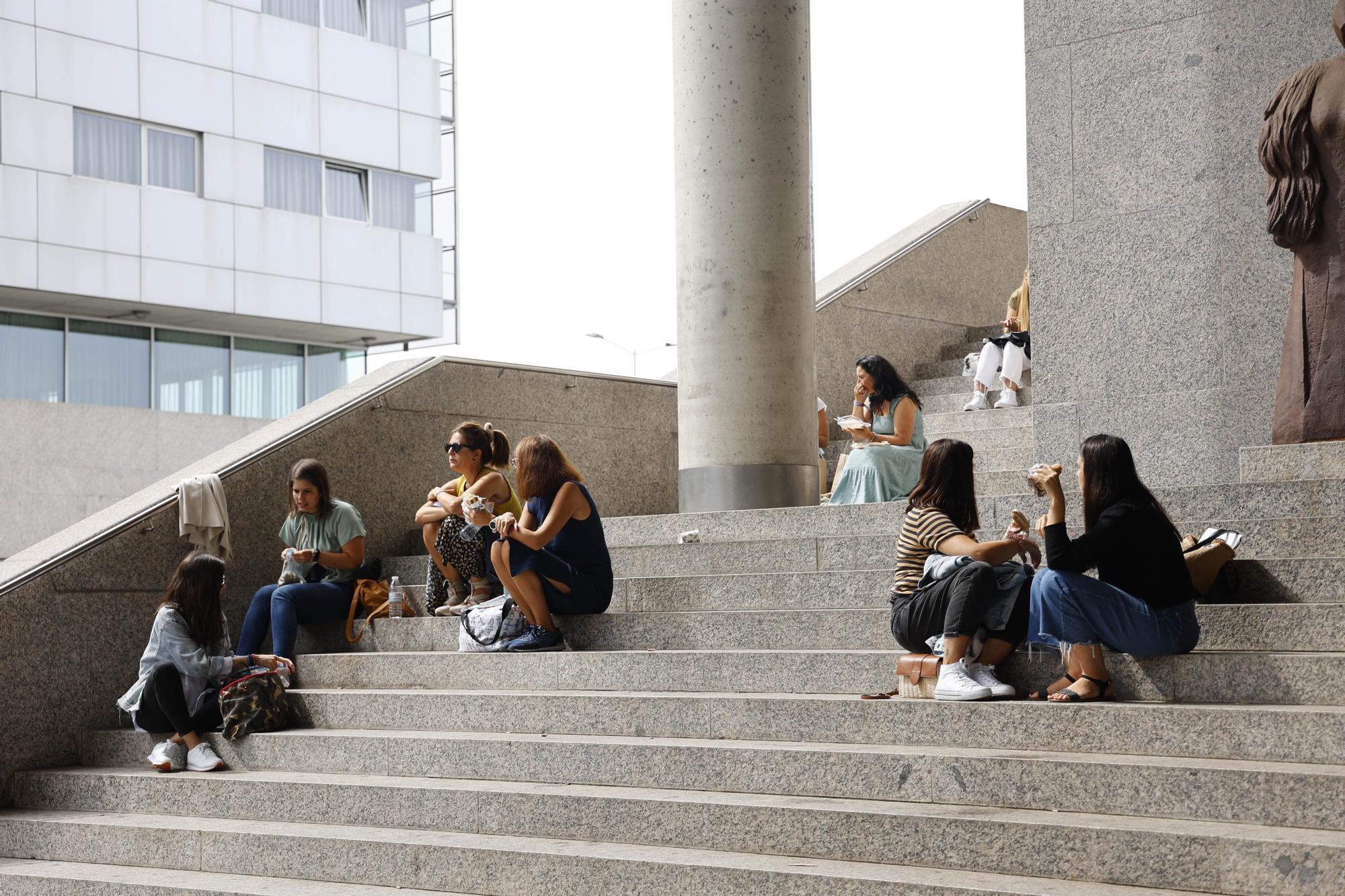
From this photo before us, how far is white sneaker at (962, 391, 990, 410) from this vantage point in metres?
11.8

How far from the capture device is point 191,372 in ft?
91.2

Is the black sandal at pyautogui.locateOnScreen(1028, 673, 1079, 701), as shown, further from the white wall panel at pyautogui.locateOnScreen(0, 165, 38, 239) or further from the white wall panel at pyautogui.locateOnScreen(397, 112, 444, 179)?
the white wall panel at pyautogui.locateOnScreen(397, 112, 444, 179)

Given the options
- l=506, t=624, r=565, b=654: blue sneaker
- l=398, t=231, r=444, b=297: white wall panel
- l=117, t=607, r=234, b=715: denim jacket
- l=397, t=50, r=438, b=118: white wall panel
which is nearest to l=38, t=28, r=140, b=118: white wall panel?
l=397, t=50, r=438, b=118: white wall panel

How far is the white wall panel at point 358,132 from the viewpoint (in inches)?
1176

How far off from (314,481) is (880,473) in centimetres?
329

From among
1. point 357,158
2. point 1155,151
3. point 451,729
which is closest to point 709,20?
point 1155,151

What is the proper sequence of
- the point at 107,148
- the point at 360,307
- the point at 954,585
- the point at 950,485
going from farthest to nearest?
the point at 360,307, the point at 107,148, the point at 950,485, the point at 954,585

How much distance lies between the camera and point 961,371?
1362 cm

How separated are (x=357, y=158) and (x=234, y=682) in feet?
78.8

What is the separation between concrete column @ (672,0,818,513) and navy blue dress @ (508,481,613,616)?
84.7 inches

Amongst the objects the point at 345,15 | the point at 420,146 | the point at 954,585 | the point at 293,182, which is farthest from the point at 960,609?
the point at 345,15

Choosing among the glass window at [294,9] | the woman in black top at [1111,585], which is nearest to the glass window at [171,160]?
the glass window at [294,9]

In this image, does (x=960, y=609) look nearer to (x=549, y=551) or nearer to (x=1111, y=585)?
(x=1111, y=585)

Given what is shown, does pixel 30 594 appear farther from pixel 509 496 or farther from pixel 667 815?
pixel 667 815
